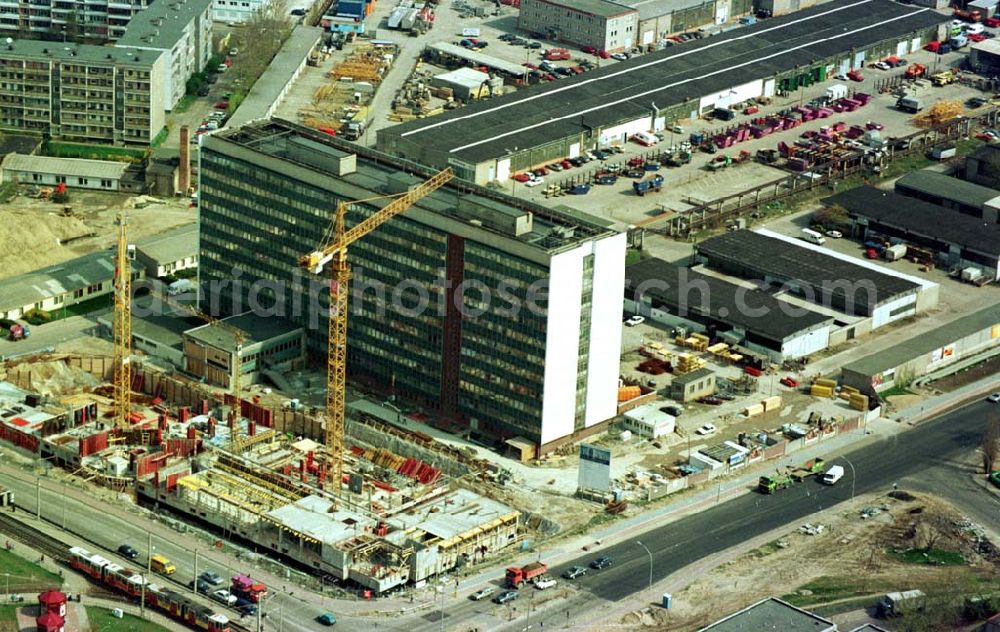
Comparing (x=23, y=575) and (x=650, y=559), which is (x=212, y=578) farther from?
(x=650, y=559)

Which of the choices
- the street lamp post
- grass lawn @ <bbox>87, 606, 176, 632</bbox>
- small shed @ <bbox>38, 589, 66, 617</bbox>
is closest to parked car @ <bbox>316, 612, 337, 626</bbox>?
grass lawn @ <bbox>87, 606, 176, 632</bbox>

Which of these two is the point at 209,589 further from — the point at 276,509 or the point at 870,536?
the point at 870,536

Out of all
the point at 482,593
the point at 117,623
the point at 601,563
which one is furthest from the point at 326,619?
the point at 601,563

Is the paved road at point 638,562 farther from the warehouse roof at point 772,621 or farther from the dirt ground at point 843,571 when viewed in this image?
the warehouse roof at point 772,621

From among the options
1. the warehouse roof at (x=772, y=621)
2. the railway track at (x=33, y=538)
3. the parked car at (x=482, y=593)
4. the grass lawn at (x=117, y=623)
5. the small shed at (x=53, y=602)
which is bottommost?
the grass lawn at (x=117, y=623)

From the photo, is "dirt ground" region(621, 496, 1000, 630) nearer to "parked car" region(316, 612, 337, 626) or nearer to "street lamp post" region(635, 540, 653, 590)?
"street lamp post" region(635, 540, 653, 590)

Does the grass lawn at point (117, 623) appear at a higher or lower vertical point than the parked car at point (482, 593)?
lower

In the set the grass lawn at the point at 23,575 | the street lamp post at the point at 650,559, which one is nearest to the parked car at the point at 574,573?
the street lamp post at the point at 650,559
